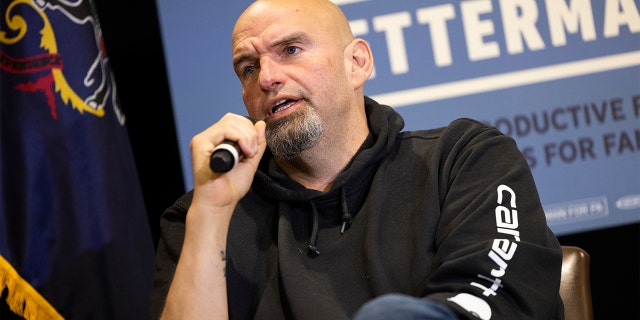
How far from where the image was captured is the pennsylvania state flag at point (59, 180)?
2.80 meters

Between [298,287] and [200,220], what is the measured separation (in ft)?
0.86

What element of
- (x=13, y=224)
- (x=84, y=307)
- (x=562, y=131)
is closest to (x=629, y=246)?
(x=562, y=131)

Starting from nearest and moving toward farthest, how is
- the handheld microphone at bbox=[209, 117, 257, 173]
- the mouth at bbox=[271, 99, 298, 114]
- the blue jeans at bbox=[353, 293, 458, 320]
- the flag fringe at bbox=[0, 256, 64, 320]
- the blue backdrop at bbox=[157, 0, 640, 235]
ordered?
1. the blue jeans at bbox=[353, 293, 458, 320]
2. the handheld microphone at bbox=[209, 117, 257, 173]
3. the mouth at bbox=[271, 99, 298, 114]
4. the flag fringe at bbox=[0, 256, 64, 320]
5. the blue backdrop at bbox=[157, 0, 640, 235]

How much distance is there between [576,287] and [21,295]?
6.08 ft

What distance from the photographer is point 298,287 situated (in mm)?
1770

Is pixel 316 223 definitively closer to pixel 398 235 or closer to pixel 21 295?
pixel 398 235

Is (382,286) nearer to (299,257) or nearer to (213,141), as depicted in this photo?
(299,257)

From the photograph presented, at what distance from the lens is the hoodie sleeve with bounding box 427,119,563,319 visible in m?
1.59

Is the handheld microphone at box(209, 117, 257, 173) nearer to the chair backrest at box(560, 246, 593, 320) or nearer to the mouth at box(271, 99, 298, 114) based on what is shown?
the mouth at box(271, 99, 298, 114)

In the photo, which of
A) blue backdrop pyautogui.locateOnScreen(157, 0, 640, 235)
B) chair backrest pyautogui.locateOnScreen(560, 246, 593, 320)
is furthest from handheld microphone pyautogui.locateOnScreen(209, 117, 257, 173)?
blue backdrop pyautogui.locateOnScreen(157, 0, 640, 235)

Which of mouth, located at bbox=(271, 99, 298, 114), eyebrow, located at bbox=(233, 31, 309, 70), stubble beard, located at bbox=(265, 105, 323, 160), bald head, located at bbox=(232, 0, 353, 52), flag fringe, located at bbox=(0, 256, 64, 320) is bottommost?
flag fringe, located at bbox=(0, 256, 64, 320)

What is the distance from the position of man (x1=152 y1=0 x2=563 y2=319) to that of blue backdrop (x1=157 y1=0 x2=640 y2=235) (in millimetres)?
994

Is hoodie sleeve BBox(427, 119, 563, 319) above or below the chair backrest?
above

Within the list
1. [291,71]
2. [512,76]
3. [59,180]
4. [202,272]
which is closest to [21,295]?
[59,180]
